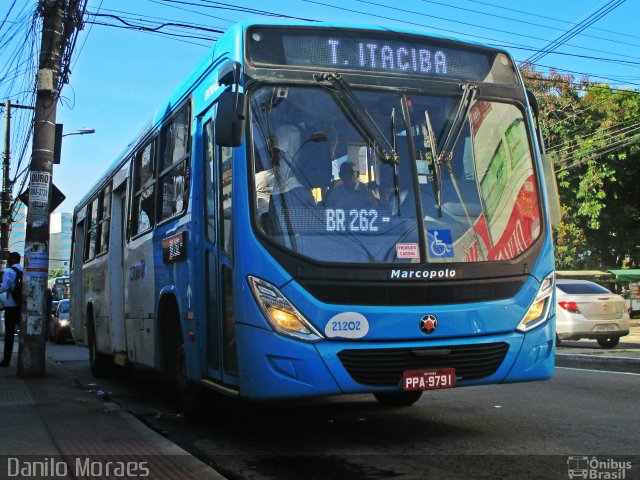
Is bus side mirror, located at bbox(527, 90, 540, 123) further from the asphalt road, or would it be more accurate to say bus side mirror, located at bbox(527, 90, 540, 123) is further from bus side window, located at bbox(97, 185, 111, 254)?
bus side window, located at bbox(97, 185, 111, 254)

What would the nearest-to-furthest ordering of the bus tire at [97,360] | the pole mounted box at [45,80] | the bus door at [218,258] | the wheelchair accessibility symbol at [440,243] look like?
the wheelchair accessibility symbol at [440,243] → the bus door at [218,258] → the pole mounted box at [45,80] → the bus tire at [97,360]

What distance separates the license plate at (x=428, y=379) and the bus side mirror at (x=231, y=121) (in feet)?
6.83

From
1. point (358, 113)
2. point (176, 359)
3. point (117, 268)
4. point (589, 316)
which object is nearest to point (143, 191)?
point (117, 268)

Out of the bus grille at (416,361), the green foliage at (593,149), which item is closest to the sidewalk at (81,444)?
the bus grille at (416,361)

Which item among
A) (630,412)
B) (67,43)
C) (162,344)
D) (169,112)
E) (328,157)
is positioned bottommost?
(630,412)

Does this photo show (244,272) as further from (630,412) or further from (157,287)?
(630,412)

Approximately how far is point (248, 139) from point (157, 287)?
2713mm

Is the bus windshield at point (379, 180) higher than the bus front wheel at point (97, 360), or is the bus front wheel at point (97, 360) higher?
the bus windshield at point (379, 180)

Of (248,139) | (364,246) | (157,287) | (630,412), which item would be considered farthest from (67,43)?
(630,412)

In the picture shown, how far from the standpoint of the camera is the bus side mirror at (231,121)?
190 inches

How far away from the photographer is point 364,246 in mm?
4879

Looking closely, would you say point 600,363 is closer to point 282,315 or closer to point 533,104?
point 533,104

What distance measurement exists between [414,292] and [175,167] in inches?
117

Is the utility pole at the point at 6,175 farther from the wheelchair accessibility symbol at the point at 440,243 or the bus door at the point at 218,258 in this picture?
the wheelchair accessibility symbol at the point at 440,243
